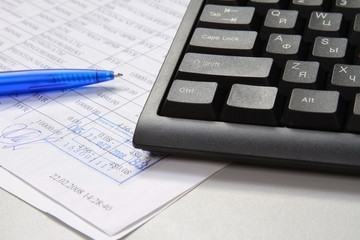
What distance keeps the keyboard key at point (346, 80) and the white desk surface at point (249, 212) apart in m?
0.06

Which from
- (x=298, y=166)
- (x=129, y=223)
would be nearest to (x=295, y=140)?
(x=298, y=166)

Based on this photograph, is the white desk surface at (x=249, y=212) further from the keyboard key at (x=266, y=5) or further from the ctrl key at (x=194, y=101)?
the keyboard key at (x=266, y=5)

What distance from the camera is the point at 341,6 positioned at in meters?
0.50

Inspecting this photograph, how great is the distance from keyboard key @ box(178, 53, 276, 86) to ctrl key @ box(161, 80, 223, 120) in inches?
0.4

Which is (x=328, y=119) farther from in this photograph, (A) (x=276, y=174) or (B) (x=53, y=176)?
(B) (x=53, y=176)

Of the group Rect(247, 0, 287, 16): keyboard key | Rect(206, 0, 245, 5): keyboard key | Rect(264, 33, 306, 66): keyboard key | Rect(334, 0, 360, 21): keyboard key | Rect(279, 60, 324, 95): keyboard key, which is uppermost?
Rect(334, 0, 360, 21): keyboard key

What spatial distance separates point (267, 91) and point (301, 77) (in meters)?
0.03

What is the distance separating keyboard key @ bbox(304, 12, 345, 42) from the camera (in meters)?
0.48

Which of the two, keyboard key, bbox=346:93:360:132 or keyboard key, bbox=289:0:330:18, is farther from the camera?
keyboard key, bbox=289:0:330:18

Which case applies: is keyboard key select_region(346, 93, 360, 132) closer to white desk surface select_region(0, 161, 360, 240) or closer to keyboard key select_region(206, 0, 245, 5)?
white desk surface select_region(0, 161, 360, 240)

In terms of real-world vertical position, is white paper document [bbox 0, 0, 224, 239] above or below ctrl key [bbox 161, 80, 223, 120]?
below

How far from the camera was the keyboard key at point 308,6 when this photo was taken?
505 millimetres

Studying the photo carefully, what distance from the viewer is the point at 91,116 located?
485 mm
